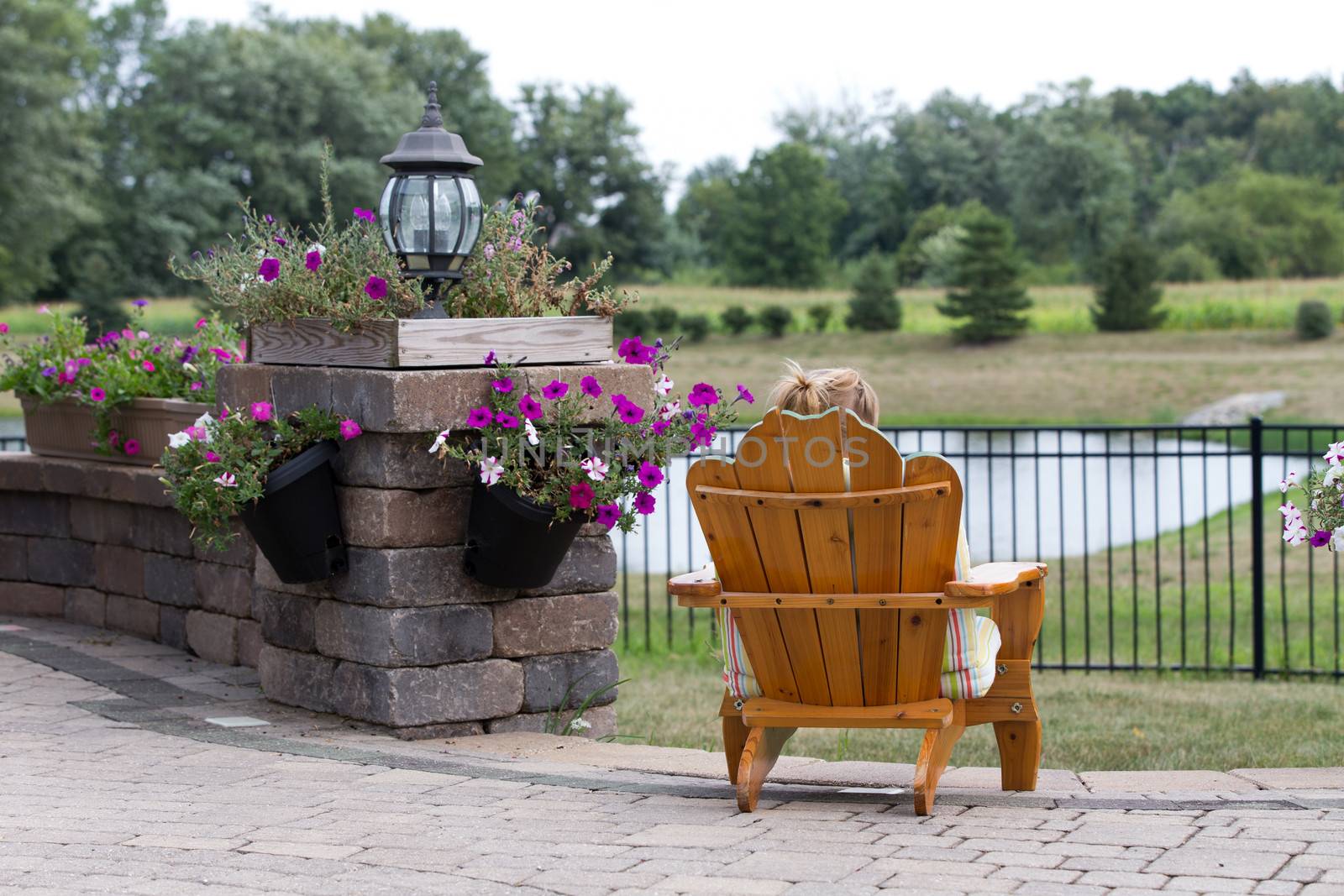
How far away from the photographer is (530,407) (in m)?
4.54

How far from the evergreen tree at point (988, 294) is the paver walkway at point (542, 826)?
34.8 m

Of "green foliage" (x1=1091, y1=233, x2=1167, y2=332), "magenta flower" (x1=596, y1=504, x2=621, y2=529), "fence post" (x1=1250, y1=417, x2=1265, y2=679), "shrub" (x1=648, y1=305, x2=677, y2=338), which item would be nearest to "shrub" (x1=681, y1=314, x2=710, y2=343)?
"shrub" (x1=648, y1=305, x2=677, y2=338)

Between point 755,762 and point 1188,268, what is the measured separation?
152 feet

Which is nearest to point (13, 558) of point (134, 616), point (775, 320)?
point (134, 616)

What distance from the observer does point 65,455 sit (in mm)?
6770

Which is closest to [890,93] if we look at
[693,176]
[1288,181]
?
[693,176]

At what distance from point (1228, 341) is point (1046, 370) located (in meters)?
4.59

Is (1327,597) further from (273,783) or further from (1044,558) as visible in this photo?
(273,783)

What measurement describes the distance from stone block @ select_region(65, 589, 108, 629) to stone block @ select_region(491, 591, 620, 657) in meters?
2.64

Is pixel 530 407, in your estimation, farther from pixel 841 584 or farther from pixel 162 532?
pixel 162 532

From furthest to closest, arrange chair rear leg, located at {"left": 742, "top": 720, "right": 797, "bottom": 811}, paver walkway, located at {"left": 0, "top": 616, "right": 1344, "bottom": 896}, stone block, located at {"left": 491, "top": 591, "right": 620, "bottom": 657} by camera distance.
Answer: stone block, located at {"left": 491, "top": 591, "right": 620, "bottom": 657}
chair rear leg, located at {"left": 742, "top": 720, "right": 797, "bottom": 811}
paver walkway, located at {"left": 0, "top": 616, "right": 1344, "bottom": 896}

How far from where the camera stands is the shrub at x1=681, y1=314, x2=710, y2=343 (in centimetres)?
3981

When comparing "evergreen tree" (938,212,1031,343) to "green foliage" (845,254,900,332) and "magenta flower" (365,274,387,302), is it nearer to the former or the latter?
"green foliage" (845,254,900,332)

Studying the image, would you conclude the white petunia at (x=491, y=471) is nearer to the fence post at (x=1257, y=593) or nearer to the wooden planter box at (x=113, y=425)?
the wooden planter box at (x=113, y=425)
